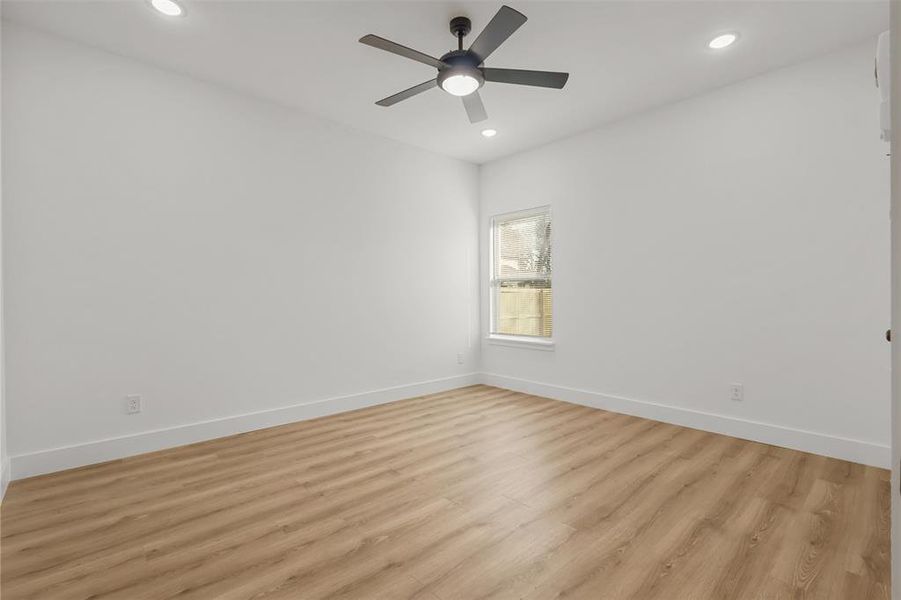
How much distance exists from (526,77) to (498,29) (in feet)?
1.45

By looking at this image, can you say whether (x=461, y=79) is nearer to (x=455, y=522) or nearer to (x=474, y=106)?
(x=474, y=106)

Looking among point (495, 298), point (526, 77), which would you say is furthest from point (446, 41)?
point (495, 298)

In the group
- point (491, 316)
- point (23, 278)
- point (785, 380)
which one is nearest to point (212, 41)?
point (23, 278)

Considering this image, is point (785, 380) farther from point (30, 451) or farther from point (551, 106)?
point (30, 451)

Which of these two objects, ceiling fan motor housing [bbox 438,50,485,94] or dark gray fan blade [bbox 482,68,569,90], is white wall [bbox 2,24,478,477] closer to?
ceiling fan motor housing [bbox 438,50,485,94]

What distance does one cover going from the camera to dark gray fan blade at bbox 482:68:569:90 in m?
2.52

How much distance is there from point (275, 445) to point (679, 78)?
4172 millimetres

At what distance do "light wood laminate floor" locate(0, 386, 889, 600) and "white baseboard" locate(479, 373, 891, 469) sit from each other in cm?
12

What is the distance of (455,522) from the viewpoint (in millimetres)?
2113

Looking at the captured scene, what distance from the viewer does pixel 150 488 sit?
2506 mm

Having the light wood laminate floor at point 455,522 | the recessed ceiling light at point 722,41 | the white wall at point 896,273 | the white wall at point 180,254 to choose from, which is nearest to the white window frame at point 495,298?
the white wall at point 180,254

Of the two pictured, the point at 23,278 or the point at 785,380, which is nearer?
the point at 23,278

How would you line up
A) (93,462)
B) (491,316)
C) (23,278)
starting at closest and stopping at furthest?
Result: (23,278) → (93,462) → (491,316)

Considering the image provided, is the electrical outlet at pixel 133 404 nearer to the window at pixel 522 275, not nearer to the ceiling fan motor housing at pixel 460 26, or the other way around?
the ceiling fan motor housing at pixel 460 26
